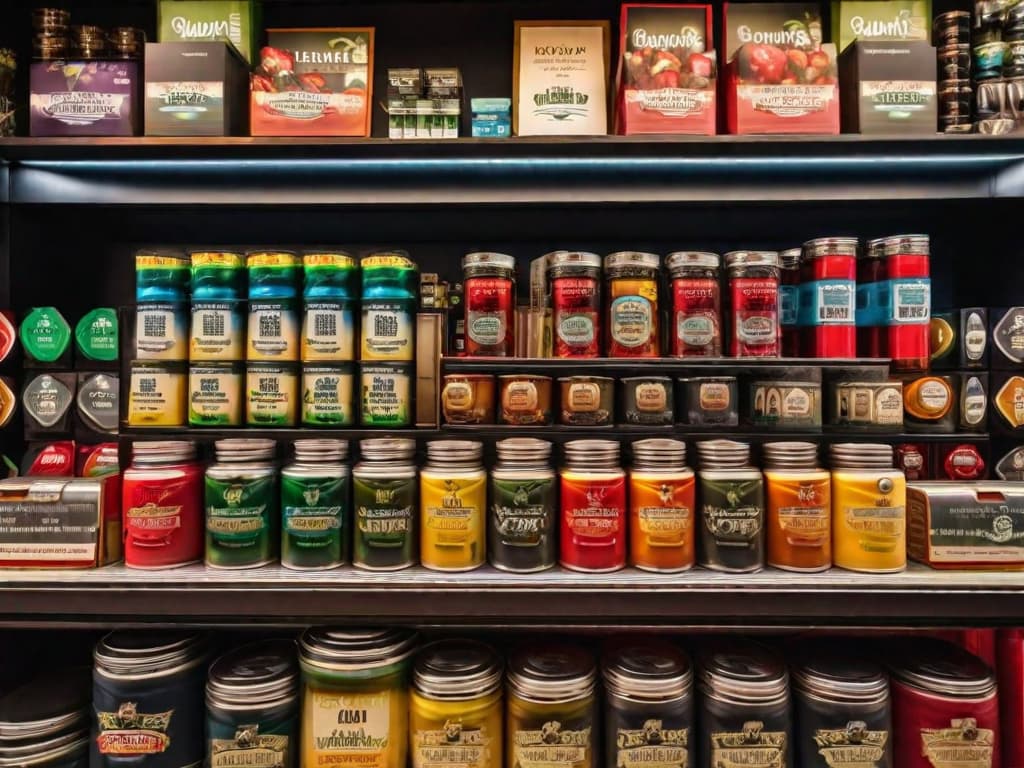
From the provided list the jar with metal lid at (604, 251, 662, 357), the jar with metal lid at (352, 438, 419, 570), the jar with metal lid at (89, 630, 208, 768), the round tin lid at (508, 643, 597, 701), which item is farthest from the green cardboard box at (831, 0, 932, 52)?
the jar with metal lid at (89, 630, 208, 768)

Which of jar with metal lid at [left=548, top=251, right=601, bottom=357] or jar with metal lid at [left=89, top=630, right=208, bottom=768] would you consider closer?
jar with metal lid at [left=89, top=630, right=208, bottom=768]

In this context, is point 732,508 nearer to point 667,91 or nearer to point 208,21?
point 667,91

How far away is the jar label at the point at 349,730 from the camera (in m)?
1.24

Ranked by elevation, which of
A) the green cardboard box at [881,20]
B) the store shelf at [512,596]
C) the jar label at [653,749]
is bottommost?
the jar label at [653,749]

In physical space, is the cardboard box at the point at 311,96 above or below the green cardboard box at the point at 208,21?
below

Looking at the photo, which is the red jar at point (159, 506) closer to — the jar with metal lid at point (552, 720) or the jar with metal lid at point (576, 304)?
the jar with metal lid at point (552, 720)

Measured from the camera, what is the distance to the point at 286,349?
1.35 meters

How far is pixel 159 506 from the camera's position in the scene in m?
1.29

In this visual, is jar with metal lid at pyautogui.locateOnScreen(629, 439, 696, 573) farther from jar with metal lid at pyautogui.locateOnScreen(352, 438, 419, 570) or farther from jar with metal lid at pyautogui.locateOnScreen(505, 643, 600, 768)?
jar with metal lid at pyautogui.locateOnScreen(352, 438, 419, 570)

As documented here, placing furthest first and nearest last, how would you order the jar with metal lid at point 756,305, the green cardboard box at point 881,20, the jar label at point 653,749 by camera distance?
1. the green cardboard box at point 881,20
2. the jar with metal lid at point 756,305
3. the jar label at point 653,749

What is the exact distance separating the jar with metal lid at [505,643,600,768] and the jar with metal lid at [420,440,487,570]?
28 cm

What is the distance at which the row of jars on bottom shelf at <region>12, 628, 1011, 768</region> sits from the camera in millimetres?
1229

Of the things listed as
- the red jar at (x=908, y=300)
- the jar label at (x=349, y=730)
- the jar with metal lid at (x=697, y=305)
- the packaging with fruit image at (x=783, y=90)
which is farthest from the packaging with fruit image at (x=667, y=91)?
the jar label at (x=349, y=730)

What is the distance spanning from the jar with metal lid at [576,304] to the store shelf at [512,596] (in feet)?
1.68
